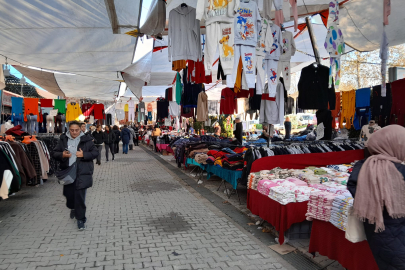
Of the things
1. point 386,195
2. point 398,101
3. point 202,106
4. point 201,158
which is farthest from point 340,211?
point 202,106

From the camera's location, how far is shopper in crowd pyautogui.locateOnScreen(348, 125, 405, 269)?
207cm

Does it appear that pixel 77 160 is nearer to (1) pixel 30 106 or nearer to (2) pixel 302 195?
(2) pixel 302 195

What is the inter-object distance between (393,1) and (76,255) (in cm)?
745

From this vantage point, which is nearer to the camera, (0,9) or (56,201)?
(0,9)

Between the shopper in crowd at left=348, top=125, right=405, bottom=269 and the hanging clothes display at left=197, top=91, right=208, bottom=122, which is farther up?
the hanging clothes display at left=197, top=91, right=208, bottom=122

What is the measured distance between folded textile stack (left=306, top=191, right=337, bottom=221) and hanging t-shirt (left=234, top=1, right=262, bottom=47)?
9.90ft

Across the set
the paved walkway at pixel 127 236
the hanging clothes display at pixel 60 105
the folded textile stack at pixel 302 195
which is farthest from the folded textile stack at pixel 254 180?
the hanging clothes display at pixel 60 105

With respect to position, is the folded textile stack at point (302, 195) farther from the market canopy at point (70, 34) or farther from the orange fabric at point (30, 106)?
the orange fabric at point (30, 106)

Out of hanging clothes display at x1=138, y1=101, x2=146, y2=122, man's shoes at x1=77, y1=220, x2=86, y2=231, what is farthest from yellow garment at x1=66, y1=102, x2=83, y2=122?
man's shoes at x1=77, y1=220, x2=86, y2=231

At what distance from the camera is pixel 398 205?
2.05 metres

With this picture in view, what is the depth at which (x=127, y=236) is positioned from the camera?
14.9 ft

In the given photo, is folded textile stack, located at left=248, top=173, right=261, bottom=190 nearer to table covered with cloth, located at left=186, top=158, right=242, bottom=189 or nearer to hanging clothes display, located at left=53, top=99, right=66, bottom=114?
table covered with cloth, located at left=186, top=158, right=242, bottom=189

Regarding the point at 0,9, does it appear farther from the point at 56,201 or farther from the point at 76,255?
the point at 76,255

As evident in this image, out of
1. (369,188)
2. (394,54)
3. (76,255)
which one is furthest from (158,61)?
(394,54)
